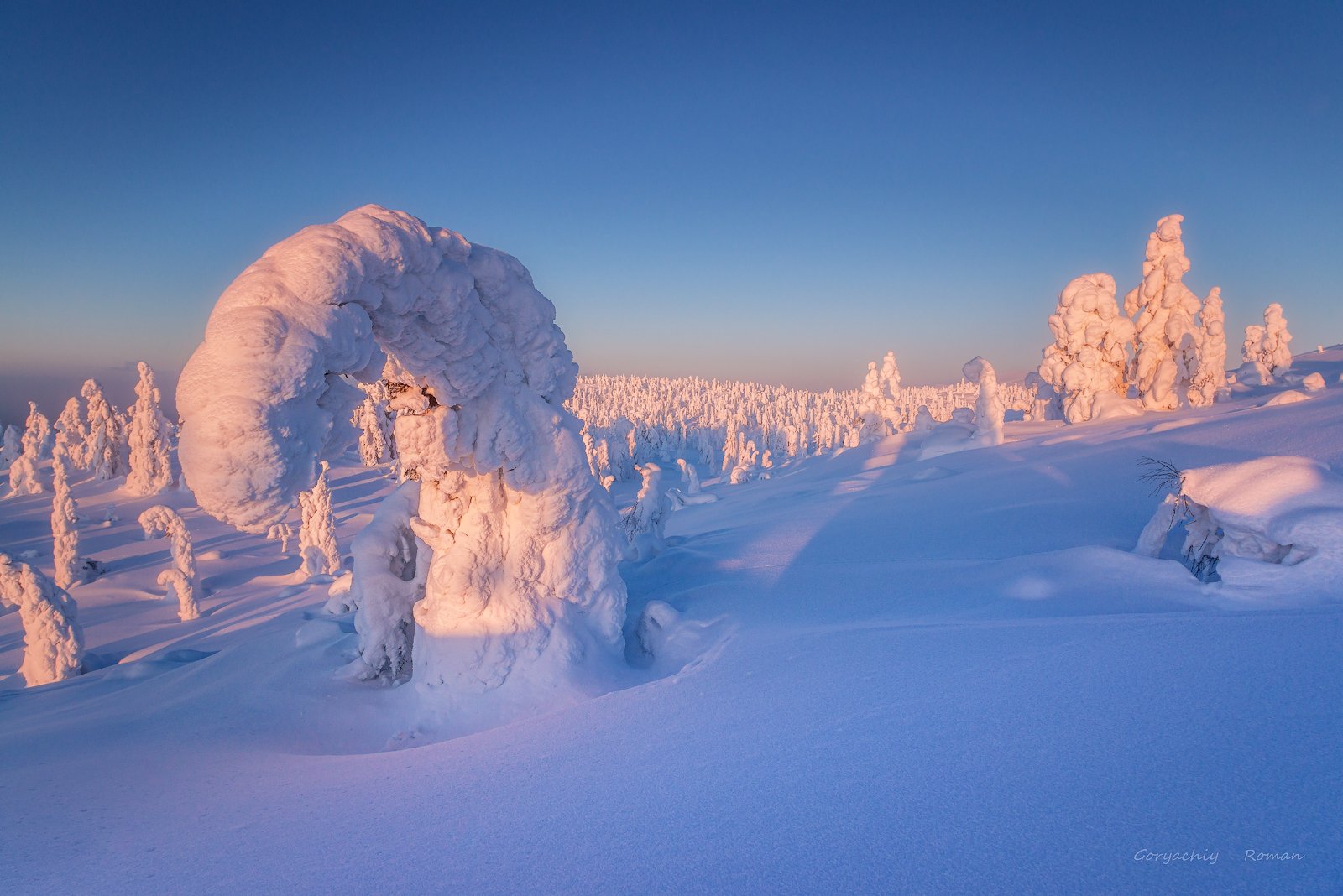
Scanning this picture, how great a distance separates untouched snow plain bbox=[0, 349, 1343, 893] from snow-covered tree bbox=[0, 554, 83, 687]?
8.23 metres

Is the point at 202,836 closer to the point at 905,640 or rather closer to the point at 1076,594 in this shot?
the point at 905,640

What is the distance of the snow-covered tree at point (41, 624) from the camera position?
13039 millimetres

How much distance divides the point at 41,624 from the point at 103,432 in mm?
44382

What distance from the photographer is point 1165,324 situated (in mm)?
24219

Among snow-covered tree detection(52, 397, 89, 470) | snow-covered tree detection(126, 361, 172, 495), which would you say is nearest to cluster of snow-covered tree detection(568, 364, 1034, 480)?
snow-covered tree detection(126, 361, 172, 495)

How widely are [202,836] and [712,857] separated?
8.54 feet

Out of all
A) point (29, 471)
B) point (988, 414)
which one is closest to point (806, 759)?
point (988, 414)

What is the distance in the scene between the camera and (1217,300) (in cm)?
2516

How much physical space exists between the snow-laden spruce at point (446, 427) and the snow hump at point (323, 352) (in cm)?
1

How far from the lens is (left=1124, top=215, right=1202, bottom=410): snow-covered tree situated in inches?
933

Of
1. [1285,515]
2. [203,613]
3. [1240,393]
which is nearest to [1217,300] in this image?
[1240,393]

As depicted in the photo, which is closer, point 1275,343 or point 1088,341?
point 1088,341

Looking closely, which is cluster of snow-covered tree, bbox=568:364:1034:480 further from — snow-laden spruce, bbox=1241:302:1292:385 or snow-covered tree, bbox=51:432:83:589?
snow-covered tree, bbox=51:432:83:589

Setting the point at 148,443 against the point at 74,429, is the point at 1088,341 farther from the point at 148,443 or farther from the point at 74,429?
the point at 74,429
